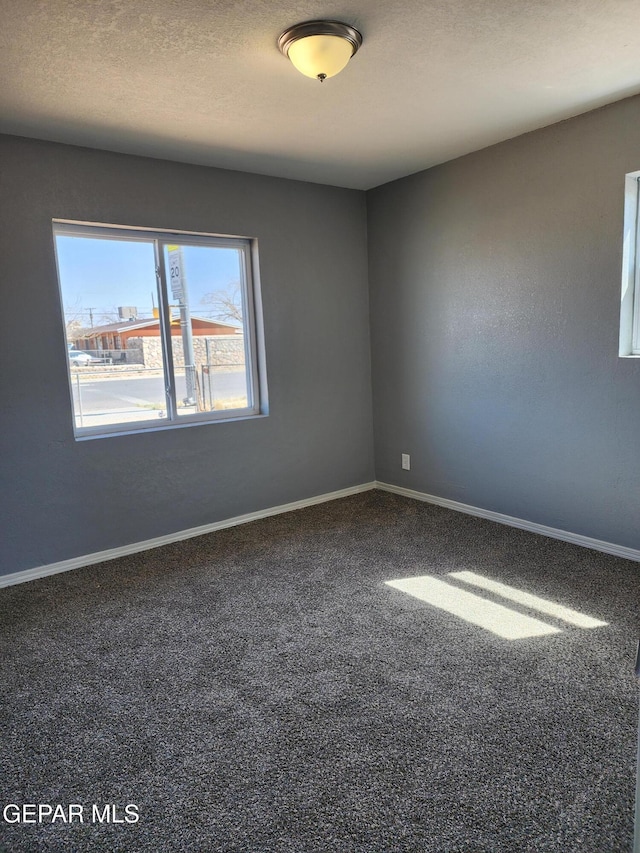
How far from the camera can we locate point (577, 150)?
123 inches

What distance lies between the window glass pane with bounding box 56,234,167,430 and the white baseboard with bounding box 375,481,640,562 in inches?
83.0

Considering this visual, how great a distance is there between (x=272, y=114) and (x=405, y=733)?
2.92 meters

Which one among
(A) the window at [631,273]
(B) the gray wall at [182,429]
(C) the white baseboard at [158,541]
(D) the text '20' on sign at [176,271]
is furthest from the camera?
(D) the text '20' on sign at [176,271]

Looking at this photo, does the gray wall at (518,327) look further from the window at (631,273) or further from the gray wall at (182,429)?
Answer: the gray wall at (182,429)

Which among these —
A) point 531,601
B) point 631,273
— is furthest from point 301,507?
point 631,273

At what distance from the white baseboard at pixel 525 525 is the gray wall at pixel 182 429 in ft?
1.74

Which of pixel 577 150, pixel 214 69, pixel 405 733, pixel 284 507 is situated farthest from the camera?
pixel 284 507

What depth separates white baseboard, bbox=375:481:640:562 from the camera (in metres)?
3.22

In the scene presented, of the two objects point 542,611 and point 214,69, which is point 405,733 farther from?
point 214,69

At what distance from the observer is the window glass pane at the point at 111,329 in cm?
336

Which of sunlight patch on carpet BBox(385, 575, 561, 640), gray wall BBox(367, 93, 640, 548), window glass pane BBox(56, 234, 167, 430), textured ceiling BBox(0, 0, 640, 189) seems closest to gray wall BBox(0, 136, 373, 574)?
window glass pane BBox(56, 234, 167, 430)

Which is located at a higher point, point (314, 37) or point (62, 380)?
point (314, 37)

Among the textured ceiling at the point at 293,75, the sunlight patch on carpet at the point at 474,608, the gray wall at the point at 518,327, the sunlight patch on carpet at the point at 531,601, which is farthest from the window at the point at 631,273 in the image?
the sunlight patch on carpet at the point at 474,608

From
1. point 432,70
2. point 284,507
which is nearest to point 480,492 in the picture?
point 284,507
